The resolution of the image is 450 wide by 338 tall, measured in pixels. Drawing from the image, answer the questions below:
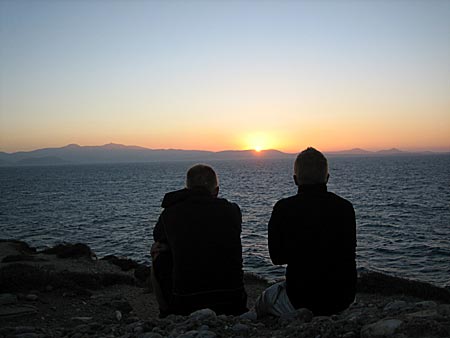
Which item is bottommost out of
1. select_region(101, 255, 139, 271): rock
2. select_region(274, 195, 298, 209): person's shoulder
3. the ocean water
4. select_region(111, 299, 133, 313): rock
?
the ocean water

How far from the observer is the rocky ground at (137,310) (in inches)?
148

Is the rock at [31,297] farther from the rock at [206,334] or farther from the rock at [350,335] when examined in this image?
the rock at [350,335]

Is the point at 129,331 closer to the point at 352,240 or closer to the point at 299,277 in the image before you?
the point at 299,277

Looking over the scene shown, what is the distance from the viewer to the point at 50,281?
9.91 m

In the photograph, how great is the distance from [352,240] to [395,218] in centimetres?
2877

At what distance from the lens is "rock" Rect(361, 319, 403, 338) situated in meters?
3.42

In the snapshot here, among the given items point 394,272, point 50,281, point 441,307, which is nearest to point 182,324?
point 441,307

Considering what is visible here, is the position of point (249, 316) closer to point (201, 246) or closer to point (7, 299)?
point (201, 246)

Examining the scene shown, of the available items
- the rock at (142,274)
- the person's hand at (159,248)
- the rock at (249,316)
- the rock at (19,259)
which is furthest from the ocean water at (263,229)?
the person's hand at (159,248)

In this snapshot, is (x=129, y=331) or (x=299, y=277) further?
(x=129, y=331)

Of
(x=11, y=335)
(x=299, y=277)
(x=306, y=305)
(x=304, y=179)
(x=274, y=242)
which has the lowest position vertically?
(x=11, y=335)

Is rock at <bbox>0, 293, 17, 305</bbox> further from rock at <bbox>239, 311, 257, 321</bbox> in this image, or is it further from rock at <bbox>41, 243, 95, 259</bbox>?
rock at <bbox>41, 243, 95, 259</bbox>

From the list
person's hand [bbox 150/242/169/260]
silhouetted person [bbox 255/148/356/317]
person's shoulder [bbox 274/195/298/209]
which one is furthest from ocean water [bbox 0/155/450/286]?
person's shoulder [bbox 274/195/298/209]

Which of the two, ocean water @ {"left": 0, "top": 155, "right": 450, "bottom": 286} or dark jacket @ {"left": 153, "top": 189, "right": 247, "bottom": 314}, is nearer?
dark jacket @ {"left": 153, "top": 189, "right": 247, "bottom": 314}
